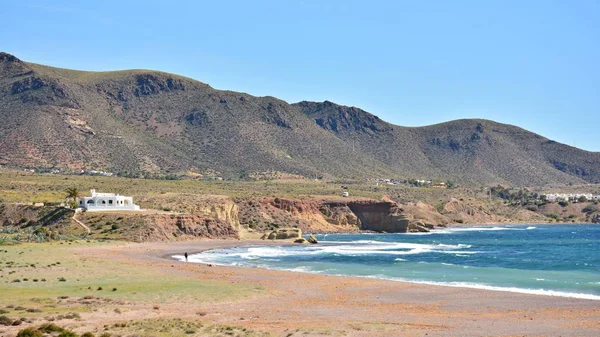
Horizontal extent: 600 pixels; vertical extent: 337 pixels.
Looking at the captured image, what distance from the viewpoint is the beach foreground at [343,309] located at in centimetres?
2591

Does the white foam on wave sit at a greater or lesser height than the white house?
lesser

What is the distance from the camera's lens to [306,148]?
173250mm

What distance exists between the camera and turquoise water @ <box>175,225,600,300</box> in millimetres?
42188

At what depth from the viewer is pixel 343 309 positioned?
3105cm

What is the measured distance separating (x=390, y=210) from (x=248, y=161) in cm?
4647

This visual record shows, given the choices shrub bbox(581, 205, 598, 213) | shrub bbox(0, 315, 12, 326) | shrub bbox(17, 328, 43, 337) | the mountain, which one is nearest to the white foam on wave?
shrub bbox(0, 315, 12, 326)

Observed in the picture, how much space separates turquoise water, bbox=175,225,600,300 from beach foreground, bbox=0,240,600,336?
14.3 ft

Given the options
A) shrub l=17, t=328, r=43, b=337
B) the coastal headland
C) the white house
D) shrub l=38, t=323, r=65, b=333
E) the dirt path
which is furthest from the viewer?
the white house

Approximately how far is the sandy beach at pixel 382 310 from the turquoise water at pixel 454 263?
4.47m

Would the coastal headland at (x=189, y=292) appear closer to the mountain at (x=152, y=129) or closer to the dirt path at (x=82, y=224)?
the dirt path at (x=82, y=224)

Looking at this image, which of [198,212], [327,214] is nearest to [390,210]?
[327,214]

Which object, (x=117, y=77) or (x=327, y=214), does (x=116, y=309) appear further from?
(x=117, y=77)

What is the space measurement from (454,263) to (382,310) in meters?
26.8

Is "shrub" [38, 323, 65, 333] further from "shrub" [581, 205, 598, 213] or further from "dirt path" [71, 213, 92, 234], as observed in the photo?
"shrub" [581, 205, 598, 213]
